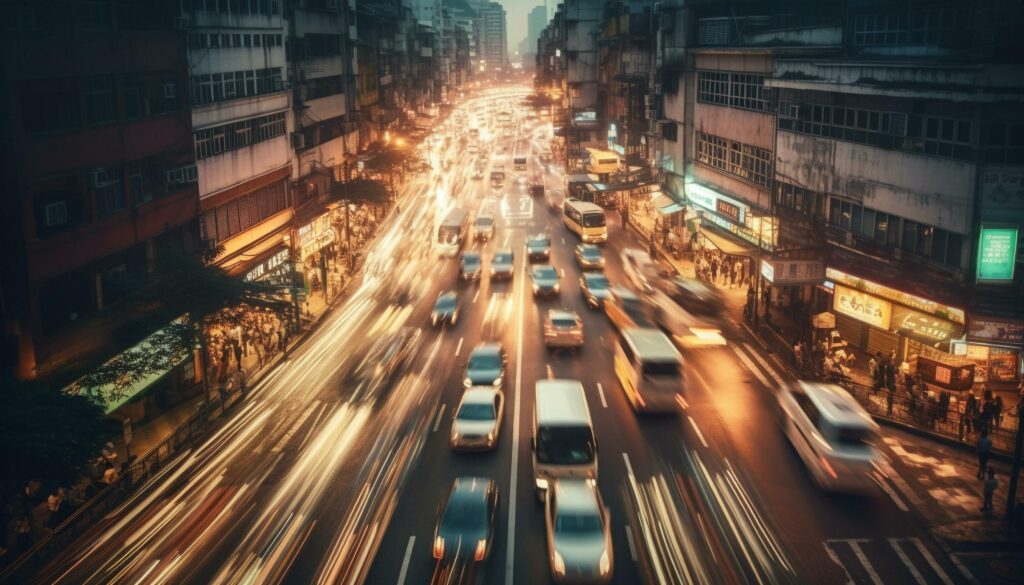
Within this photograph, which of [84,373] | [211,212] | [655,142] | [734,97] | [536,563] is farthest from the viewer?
[655,142]

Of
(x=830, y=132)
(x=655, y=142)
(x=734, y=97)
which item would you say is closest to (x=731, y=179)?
(x=734, y=97)

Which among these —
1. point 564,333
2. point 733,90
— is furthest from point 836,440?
point 733,90

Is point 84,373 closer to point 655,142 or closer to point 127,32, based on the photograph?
point 127,32

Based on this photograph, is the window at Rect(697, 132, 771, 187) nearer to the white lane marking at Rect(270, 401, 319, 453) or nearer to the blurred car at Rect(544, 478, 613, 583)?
the white lane marking at Rect(270, 401, 319, 453)

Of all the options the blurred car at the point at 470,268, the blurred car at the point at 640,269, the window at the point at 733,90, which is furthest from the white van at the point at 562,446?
the blurred car at the point at 470,268

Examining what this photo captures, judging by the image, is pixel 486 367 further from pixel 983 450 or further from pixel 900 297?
pixel 983 450

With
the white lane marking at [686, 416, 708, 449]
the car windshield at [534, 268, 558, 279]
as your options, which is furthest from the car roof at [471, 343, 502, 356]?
the car windshield at [534, 268, 558, 279]
